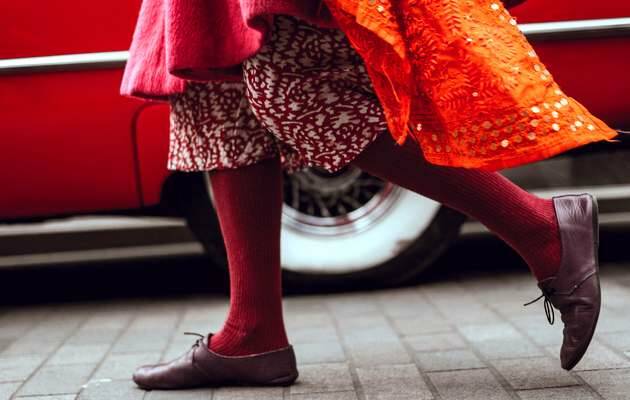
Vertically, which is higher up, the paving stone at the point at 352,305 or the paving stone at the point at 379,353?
the paving stone at the point at 379,353

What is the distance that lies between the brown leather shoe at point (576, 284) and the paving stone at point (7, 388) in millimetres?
1213

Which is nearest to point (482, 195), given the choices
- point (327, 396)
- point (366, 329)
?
point (327, 396)

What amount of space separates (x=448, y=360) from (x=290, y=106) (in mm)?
806

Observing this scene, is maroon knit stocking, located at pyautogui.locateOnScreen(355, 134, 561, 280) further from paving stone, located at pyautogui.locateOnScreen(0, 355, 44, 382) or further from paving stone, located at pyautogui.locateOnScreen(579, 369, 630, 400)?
paving stone, located at pyautogui.locateOnScreen(0, 355, 44, 382)

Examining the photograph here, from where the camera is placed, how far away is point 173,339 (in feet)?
8.61

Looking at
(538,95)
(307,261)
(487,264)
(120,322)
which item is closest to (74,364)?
(120,322)

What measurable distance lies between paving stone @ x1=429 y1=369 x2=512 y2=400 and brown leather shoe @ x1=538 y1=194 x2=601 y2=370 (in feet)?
0.51

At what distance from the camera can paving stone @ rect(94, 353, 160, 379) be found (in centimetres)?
225

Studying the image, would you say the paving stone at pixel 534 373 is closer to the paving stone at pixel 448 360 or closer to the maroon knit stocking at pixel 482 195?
the paving stone at pixel 448 360

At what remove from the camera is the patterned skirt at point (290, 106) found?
1701mm

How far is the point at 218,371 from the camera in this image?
2.07 m

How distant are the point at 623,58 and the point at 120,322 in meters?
1.72

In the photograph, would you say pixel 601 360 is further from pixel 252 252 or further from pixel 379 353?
pixel 252 252

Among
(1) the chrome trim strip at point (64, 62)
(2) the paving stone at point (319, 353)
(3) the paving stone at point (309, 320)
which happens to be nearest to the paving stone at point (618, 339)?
(2) the paving stone at point (319, 353)
